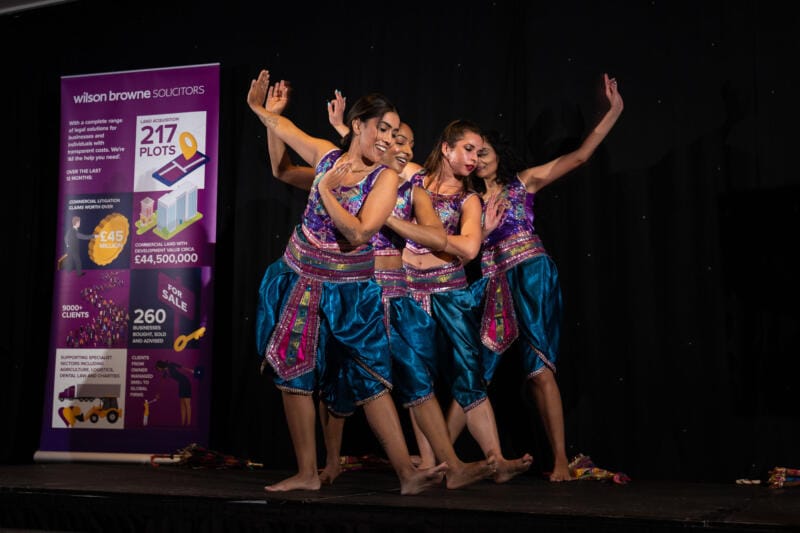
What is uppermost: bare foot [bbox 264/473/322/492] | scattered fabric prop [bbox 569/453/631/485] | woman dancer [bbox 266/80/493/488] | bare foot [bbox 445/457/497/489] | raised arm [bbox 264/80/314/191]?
raised arm [bbox 264/80/314/191]

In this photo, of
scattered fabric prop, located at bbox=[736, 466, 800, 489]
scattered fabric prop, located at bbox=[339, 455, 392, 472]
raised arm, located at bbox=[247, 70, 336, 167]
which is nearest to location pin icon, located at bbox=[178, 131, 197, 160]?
raised arm, located at bbox=[247, 70, 336, 167]

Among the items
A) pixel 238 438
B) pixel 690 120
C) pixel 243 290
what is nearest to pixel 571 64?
pixel 690 120

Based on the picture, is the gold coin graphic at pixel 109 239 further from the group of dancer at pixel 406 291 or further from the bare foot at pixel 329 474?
the bare foot at pixel 329 474

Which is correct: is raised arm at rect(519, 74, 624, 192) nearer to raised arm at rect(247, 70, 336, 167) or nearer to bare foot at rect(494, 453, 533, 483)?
raised arm at rect(247, 70, 336, 167)

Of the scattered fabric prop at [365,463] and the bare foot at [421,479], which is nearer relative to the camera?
the bare foot at [421,479]

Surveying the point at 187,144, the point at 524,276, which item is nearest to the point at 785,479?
the point at 524,276

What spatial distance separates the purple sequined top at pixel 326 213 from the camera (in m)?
3.57

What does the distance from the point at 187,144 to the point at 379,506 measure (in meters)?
3.14

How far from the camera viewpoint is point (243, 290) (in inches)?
211

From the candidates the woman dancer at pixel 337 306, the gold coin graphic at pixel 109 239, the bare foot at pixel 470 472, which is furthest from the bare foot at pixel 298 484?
the gold coin graphic at pixel 109 239

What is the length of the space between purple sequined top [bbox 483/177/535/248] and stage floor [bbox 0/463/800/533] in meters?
1.16

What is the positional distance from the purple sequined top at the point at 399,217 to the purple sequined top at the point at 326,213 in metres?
0.24

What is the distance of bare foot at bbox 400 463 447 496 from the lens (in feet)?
10.9

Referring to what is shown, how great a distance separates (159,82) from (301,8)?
3.16 ft
